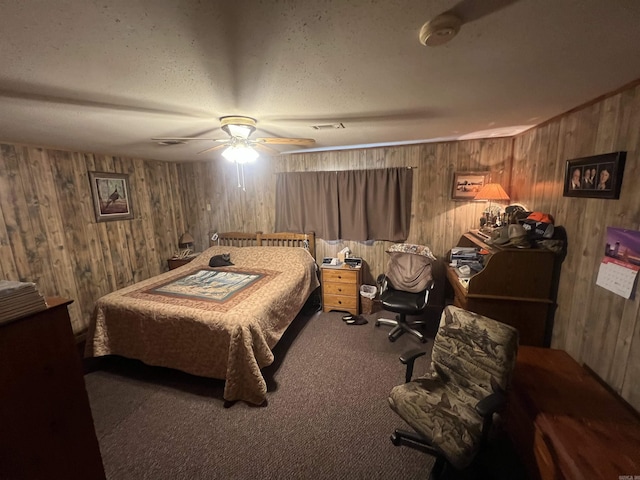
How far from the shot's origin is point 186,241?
453 centimetres

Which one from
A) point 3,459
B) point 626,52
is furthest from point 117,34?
point 626,52

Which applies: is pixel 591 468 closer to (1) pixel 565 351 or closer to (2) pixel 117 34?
(1) pixel 565 351

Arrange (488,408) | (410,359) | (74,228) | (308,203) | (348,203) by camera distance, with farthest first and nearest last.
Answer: (308,203) → (348,203) → (74,228) → (410,359) → (488,408)

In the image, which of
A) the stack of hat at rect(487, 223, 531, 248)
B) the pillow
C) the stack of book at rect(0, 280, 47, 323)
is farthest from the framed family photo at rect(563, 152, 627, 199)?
the stack of book at rect(0, 280, 47, 323)

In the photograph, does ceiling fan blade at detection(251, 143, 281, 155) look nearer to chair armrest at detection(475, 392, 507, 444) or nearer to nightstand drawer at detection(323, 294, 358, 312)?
nightstand drawer at detection(323, 294, 358, 312)

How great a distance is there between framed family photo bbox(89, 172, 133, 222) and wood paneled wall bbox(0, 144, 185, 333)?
6 cm

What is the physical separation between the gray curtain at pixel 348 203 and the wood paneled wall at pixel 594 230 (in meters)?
1.54

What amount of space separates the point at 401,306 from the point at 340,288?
95 cm

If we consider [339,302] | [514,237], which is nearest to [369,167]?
[339,302]

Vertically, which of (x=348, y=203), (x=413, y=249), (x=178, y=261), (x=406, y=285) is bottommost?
(x=406, y=285)

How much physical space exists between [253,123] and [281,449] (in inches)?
92.4

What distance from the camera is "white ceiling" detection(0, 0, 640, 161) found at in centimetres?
85

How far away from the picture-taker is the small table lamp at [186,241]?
4.54 m

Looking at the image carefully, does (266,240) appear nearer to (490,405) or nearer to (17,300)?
(17,300)
